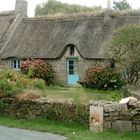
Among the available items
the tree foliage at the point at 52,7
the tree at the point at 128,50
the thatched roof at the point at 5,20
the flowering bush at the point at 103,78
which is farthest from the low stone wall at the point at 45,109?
the tree foliage at the point at 52,7

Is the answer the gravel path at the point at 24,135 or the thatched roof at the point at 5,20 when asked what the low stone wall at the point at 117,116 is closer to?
the gravel path at the point at 24,135

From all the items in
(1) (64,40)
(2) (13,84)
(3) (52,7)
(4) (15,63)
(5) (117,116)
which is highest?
(3) (52,7)

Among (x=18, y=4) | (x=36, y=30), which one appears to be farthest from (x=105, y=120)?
(x=18, y=4)

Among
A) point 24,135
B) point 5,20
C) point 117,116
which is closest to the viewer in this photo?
point 24,135

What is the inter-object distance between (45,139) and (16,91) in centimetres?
454

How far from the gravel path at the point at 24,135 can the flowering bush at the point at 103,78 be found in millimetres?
14014

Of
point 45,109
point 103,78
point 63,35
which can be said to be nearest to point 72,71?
point 63,35

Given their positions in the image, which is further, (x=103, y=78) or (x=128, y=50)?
(x=103, y=78)

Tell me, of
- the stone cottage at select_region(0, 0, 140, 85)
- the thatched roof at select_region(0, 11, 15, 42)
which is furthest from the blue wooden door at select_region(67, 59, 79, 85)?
the thatched roof at select_region(0, 11, 15, 42)

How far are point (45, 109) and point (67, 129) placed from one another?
1.64 metres

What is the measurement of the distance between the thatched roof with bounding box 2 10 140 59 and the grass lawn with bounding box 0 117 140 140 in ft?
51.7

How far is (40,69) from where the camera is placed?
32719mm

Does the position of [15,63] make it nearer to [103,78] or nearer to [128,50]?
[103,78]

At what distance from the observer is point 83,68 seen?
32.6 m
